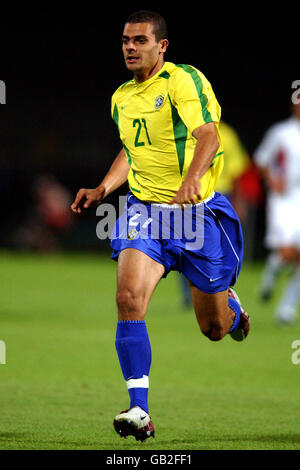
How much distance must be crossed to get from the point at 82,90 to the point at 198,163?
1816cm

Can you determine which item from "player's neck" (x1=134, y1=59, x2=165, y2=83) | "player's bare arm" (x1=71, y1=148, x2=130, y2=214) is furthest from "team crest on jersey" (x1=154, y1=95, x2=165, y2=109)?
"player's bare arm" (x1=71, y1=148, x2=130, y2=214)

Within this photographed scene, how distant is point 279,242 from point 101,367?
3.83 metres

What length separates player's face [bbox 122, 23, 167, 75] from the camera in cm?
572

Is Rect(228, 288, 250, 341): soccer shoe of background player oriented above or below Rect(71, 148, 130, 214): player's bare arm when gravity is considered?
below

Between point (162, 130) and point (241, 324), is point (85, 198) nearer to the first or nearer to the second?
point (162, 130)

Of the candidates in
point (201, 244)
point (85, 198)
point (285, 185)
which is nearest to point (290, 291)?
point (285, 185)

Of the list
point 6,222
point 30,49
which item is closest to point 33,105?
point 30,49

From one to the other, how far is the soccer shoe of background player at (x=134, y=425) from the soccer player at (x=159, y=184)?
0.02m

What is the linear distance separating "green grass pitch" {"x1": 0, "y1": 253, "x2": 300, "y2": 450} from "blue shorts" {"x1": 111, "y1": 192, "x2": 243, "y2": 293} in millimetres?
944

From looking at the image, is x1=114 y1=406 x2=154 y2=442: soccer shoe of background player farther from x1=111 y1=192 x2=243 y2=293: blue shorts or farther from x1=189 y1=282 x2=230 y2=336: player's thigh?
x1=189 y1=282 x2=230 y2=336: player's thigh

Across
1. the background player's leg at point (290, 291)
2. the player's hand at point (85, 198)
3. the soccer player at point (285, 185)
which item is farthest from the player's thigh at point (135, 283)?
the soccer player at point (285, 185)

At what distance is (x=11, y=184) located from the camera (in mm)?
22500

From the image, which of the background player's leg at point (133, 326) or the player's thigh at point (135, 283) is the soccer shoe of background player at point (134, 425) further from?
the player's thigh at point (135, 283)

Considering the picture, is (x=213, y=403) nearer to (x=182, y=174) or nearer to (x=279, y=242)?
(x=182, y=174)
